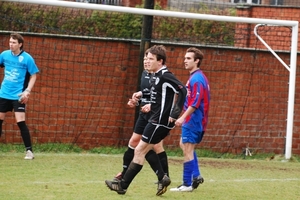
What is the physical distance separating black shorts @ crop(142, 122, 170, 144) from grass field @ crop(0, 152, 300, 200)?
69 cm

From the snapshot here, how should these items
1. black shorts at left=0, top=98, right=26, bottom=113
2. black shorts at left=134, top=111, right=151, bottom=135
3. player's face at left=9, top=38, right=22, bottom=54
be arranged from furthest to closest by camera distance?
black shorts at left=0, top=98, right=26, bottom=113
player's face at left=9, top=38, right=22, bottom=54
black shorts at left=134, top=111, right=151, bottom=135

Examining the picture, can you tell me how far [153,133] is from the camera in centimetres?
872

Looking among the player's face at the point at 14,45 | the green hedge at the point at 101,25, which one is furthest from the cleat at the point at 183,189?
the green hedge at the point at 101,25

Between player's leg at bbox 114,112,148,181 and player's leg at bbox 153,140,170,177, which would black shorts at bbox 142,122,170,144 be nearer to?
player's leg at bbox 114,112,148,181

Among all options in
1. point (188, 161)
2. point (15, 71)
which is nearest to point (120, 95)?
point (15, 71)

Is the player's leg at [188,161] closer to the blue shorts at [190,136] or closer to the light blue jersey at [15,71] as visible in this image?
the blue shorts at [190,136]

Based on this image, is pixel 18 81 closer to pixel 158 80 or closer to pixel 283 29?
pixel 158 80

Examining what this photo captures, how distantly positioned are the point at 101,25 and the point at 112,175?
611 centimetres

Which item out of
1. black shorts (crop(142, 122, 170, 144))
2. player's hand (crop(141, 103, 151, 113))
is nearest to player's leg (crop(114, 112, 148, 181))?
player's hand (crop(141, 103, 151, 113))

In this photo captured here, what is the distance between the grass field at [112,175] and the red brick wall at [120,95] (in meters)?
0.69

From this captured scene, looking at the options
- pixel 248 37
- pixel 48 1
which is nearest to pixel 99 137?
pixel 48 1

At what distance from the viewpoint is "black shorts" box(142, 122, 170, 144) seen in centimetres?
871

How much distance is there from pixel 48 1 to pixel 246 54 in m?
4.17

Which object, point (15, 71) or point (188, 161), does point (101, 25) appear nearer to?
A: point (15, 71)
